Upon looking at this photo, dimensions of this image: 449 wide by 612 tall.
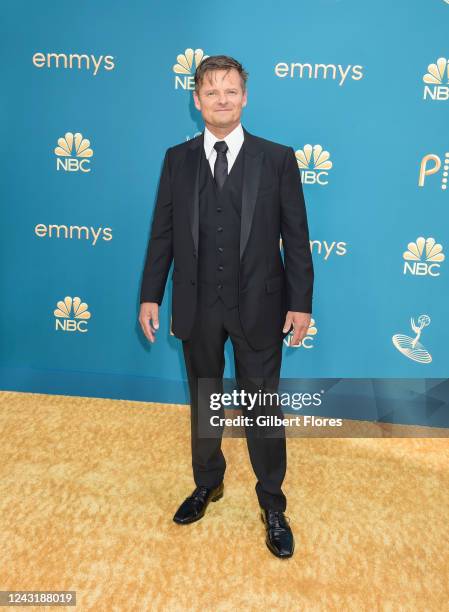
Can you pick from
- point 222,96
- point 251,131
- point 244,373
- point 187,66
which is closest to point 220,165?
point 222,96

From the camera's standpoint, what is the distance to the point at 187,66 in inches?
113

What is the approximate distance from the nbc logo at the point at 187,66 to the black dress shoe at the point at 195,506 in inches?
83.8

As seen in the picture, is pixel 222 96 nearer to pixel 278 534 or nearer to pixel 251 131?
pixel 251 131

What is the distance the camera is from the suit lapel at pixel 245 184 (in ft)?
6.28

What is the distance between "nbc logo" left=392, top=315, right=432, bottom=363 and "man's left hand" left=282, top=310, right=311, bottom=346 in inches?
50.3

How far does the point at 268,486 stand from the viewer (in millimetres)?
2172

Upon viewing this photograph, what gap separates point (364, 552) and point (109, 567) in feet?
3.38

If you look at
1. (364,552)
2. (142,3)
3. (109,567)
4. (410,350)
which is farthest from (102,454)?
(142,3)

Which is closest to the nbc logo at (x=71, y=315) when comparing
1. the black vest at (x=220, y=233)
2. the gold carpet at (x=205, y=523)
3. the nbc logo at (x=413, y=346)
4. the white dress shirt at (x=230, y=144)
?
the gold carpet at (x=205, y=523)

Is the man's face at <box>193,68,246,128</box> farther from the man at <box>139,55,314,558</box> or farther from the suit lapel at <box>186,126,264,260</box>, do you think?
the suit lapel at <box>186,126,264,260</box>

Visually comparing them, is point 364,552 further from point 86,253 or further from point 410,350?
point 86,253

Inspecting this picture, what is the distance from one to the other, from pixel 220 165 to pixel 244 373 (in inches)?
32.2

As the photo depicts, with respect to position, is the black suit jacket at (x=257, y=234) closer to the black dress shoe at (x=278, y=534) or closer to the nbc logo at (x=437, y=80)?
the black dress shoe at (x=278, y=534)

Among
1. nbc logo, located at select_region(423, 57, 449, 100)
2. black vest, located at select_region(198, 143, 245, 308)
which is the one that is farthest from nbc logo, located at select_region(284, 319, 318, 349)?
nbc logo, located at select_region(423, 57, 449, 100)
